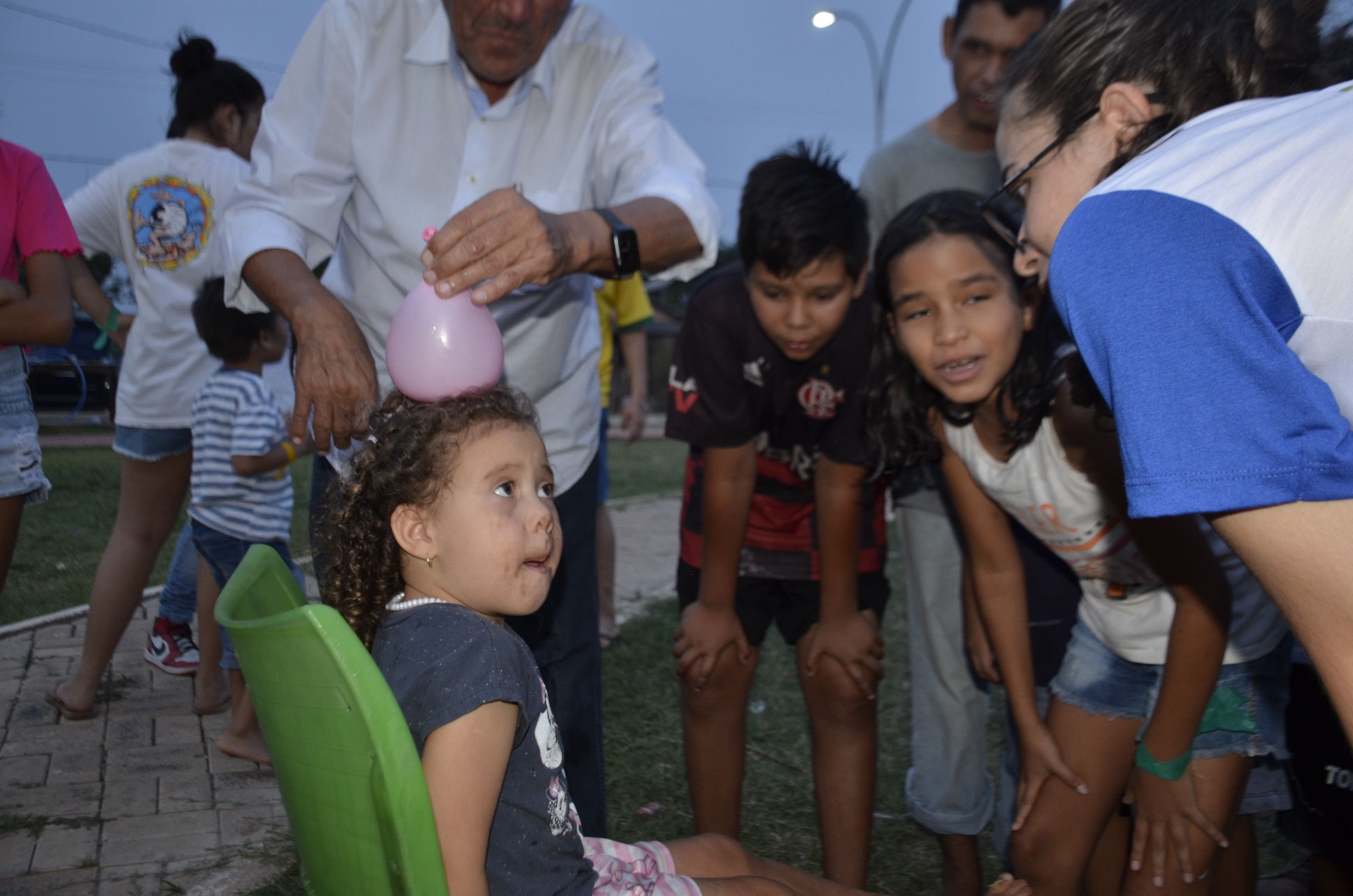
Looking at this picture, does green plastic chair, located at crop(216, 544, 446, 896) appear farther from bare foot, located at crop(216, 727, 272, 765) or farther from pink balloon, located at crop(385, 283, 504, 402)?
bare foot, located at crop(216, 727, 272, 765)

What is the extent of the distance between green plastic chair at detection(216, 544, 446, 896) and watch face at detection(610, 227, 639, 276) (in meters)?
0.87

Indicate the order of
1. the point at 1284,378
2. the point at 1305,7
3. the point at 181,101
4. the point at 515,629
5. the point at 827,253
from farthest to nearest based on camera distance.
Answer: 1. the point at 181,101
2. the point at 827,253
3. the point at 515,629
4. the point at 1305,7
5. the point at 1284,378

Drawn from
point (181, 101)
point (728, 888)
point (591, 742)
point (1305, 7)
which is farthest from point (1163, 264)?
point (181, 101)

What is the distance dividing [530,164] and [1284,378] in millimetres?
1704

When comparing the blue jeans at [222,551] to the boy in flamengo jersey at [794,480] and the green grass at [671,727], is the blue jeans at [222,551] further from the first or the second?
the boy in flamengo jersey at [794,480]

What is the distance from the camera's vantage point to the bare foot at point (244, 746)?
329cm

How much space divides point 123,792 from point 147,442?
134 cm

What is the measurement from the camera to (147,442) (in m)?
3.79

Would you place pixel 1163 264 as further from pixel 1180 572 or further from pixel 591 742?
pixel 591 742

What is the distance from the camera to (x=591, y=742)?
7.61ft

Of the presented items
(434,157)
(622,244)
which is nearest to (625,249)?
(622,244)

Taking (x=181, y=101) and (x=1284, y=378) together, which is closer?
(x=1284, y=378)

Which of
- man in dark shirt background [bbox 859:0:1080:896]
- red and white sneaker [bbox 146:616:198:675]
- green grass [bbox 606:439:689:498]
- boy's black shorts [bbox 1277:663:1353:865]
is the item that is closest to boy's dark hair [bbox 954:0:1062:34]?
man in dark shirt background [bbox 859:0:1080:896]

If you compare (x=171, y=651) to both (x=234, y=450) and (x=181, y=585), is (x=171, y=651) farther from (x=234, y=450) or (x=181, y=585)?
(x=234, y=450)
